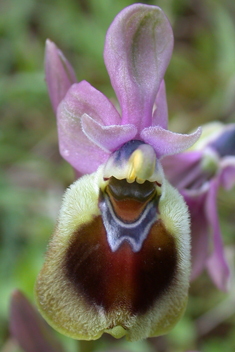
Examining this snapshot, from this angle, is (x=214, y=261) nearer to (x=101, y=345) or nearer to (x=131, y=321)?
(x=131, y=321)

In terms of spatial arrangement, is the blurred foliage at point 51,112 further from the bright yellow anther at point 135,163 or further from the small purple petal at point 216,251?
the bright yellow anther at point 135,163

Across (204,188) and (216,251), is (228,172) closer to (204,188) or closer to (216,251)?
(204,188)

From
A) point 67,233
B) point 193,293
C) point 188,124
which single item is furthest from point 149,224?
point 188,124

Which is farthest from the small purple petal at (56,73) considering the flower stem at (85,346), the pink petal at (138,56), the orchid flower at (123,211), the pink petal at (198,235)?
the flower stem at (85,346)

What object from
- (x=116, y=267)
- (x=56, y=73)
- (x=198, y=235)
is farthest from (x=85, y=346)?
(x=56, y=73)

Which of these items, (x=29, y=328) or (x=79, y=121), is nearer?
(x=79, y=121)

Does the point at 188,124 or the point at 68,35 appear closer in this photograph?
the point at 188,124
